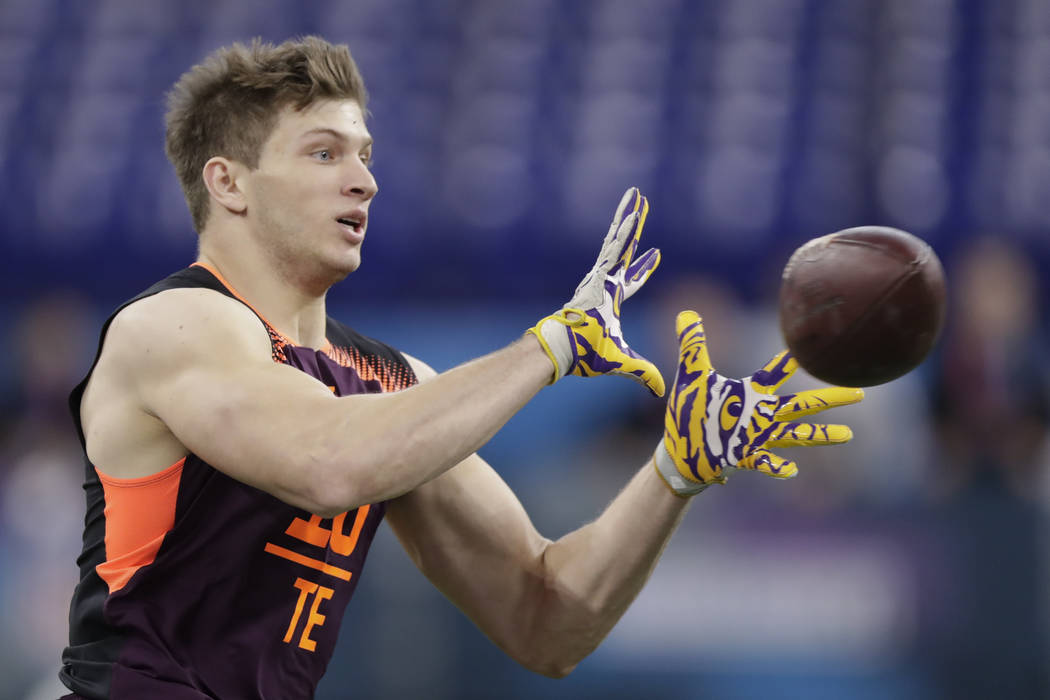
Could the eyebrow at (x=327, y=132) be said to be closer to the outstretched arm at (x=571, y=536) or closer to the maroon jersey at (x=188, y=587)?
the maroon jersey at (x=188, y=587)

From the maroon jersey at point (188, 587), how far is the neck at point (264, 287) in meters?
0.18

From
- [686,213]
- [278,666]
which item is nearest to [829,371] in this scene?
[278,666]

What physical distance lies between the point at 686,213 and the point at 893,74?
8.47ft

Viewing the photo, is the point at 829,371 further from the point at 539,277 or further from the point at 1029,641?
the point at 539,277

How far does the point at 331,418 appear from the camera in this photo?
117 inches

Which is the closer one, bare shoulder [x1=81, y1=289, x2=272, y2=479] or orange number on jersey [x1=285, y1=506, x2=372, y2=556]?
bare shoulder [x1=81, y1=289, x2=272, y2=479]

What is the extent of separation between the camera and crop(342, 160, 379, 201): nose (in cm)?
369

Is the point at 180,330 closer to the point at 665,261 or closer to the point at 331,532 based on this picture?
the point at 331,532

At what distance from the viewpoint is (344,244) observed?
12.1 ft

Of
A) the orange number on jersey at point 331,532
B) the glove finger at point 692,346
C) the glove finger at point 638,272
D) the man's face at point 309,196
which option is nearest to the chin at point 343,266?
the man's face at point 309,196

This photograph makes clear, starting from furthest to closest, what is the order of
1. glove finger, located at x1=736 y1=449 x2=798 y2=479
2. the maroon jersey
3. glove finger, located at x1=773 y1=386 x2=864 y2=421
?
1. glove finger, located at x1=773 y1=386 x2=864 y2=421
2. glove finger, located at x1=736 y1=449 x2=798 y2=479
3. the maroon jersey

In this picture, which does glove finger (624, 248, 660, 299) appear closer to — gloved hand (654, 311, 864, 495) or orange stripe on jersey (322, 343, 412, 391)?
gloved hand (654, 311, 864, 495)

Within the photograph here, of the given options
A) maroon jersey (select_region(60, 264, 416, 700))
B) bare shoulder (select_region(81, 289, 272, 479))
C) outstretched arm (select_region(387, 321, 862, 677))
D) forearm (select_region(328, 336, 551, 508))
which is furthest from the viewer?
outstretched arm (select_region(387, 321, 862, 677))

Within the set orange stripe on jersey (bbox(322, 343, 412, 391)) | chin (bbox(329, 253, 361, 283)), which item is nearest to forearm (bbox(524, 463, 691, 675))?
orange stripe on jersey (bbox(322, 343, 412, 391))
